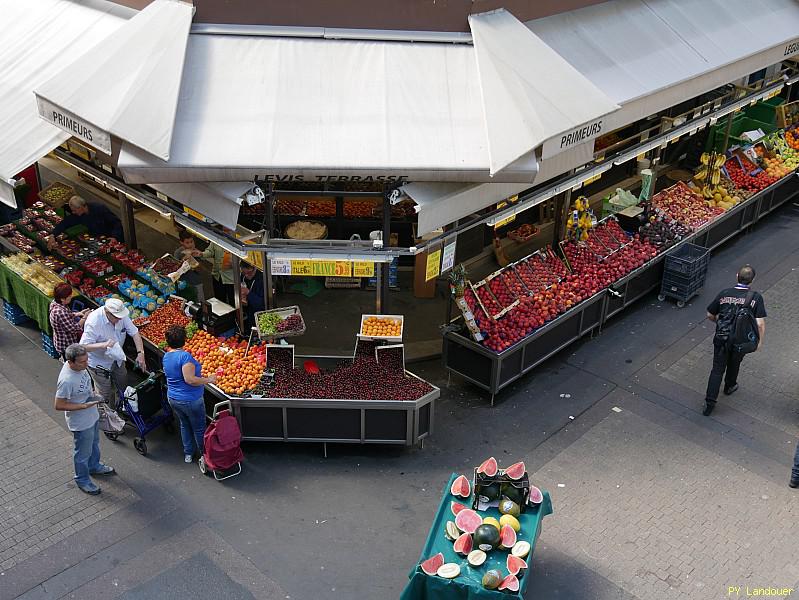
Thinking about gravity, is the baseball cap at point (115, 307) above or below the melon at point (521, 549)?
above

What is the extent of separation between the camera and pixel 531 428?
35.2 feet

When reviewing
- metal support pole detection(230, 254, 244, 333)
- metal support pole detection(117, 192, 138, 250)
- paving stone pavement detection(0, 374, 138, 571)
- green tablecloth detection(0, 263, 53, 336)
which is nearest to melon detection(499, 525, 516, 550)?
paving stone pavement detection(0, 374, 138, 571)

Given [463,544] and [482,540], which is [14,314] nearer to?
[463,544]

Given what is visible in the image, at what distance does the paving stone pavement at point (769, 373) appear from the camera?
1105 cm

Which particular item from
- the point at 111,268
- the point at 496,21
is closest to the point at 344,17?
the point at 496,21

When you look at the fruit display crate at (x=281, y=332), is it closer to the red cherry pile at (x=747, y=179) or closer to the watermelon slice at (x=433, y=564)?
the watermelon slice at (x=433, y=564)

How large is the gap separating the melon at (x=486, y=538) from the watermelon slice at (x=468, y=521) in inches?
6.0

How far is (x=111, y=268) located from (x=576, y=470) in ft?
22.8

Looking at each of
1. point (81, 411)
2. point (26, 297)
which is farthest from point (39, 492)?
point (26, 297)

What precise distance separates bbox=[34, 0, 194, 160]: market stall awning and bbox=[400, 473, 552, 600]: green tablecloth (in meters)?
4.67

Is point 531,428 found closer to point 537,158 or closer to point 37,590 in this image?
point 537,158

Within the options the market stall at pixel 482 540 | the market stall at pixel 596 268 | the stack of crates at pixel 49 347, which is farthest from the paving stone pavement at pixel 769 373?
the stack of crates at pixel 49 347

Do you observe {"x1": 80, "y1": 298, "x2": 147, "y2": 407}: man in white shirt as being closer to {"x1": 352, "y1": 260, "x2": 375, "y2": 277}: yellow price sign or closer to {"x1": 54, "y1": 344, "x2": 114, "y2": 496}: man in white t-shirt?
{"x1": 54, "y1": 344, "x2": 114, "y2": 496}: man in white t-shirt

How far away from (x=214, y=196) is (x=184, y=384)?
2.09m
